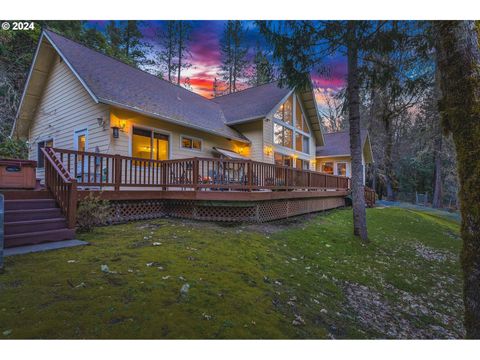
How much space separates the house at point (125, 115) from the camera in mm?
8266

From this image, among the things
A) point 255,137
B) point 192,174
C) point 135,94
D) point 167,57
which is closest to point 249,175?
point 192,174

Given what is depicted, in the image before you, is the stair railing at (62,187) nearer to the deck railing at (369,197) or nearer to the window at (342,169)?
the deck railing at (369,197)

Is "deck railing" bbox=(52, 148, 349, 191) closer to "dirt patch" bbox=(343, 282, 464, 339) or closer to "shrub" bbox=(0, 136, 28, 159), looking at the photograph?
"dirt patch" bbox=(343, 282, 464, 339)

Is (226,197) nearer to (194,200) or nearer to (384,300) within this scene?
(194,200)

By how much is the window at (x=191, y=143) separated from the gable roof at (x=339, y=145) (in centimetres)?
1237

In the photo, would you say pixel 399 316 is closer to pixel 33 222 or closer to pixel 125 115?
pixel 33 222

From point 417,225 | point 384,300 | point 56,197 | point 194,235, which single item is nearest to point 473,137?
point 384,300

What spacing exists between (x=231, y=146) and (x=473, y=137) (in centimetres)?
1076

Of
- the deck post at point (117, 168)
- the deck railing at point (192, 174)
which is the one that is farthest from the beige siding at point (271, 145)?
the deck post at point (117, 168)

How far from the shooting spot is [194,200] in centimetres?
721

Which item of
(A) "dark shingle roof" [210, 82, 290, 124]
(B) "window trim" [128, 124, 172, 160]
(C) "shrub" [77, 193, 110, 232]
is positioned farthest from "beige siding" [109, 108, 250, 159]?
(C) "shrub" [77, 193, 110, 232]

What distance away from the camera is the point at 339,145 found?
67.8ft

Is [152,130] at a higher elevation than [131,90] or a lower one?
lower

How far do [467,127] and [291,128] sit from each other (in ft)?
44.4
